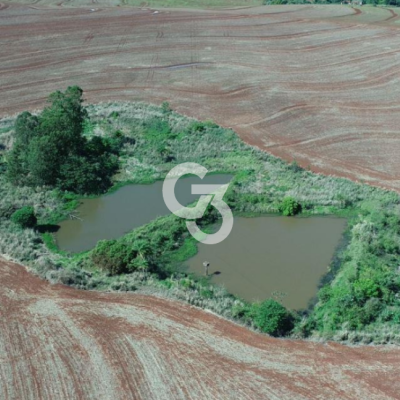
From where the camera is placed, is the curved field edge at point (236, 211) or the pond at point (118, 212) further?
the pond at point (118, 212)

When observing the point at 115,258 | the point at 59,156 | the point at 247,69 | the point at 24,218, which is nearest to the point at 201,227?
the point at 115,258

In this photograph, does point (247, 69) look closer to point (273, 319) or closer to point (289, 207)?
point (289, 207)

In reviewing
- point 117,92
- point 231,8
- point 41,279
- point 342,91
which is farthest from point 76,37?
point 41,279

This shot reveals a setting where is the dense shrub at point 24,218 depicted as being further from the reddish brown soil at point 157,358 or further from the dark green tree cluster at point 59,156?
the reddish brown soil at point 157,358

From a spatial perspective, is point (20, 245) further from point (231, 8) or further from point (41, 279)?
point (231, 8)

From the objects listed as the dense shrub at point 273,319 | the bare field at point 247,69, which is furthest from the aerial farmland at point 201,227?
the bare field at point 247,69

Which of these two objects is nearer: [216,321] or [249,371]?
[249,371]

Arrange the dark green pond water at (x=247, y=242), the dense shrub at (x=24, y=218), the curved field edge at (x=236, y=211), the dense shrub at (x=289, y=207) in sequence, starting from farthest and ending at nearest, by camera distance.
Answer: the dense shrub at (x=289, y=207) < the dense shrub at (x=24, y=218) < the dark green pond water at (x=247, y=242) < the curved field edge at (x=236, y=211)

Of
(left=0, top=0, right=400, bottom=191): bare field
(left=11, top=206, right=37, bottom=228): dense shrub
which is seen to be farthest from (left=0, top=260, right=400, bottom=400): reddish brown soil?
(left=0, top=0, right=400, bottom=191): bare field
